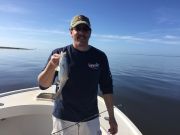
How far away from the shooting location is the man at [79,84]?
279cm

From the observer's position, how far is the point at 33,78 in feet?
64.2

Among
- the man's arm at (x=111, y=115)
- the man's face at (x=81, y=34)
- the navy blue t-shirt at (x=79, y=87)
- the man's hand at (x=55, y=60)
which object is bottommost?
the man's arm at (x=111, y=115)

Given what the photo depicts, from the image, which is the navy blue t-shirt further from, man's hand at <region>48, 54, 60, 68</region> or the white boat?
the white boat

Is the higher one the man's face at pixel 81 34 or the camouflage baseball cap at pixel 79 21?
the camouflage baseball cap at pixel 79 21

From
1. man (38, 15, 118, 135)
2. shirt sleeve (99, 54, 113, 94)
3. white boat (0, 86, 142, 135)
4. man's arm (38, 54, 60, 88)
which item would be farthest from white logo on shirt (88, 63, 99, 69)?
white boat (0, 86, 142, 135)

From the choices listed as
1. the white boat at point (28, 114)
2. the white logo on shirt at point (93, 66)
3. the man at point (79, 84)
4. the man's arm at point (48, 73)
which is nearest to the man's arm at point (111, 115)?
the man at point (79, 84)

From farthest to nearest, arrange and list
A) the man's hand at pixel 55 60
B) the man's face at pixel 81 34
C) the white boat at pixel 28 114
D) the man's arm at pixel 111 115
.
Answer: the white boat at pixel 28 114
the man's arm at pixel 111 115
the man's face at pixel 81 34
the man's hand at pixel 55 60

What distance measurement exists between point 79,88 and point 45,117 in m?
2.77

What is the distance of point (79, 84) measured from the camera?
2.81 m

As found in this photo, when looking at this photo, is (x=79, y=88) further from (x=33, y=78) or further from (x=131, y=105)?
(x=33, y=78)

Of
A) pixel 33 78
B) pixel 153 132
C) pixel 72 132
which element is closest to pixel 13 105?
pixel 72 132

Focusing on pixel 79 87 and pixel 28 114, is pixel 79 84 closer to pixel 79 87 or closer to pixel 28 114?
pixel 79 87

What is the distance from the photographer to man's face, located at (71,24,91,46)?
109 inches

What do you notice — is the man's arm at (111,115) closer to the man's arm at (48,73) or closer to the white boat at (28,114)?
the man's arm at (48,73)
